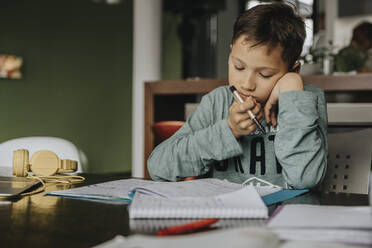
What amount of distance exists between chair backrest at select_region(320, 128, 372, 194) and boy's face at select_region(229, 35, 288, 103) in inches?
14.2

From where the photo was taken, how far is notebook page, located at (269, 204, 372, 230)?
21.3 inches

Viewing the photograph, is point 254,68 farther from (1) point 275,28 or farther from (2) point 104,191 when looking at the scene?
(2) point 104,191

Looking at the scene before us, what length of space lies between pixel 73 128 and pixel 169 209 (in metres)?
4.28

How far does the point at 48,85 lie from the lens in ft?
14.5

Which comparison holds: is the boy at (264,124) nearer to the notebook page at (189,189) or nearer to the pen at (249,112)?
the pen at (249,112)

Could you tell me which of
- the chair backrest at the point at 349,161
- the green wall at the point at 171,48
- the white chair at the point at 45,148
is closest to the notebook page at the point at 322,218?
the chair backrest at the point at 349,161

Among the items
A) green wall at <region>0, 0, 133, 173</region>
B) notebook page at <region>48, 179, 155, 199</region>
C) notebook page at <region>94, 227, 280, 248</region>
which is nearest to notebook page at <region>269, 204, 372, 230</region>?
notebook page at <region>94, 227, 280, 248</region>

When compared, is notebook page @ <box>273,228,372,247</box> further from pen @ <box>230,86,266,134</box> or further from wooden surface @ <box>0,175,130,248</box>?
pen @ <box>230,86,266,134</box>

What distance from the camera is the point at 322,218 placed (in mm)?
581

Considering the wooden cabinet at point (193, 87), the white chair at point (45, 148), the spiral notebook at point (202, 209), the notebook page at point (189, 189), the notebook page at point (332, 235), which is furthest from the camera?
the wooden cabinet at point (193, 87)

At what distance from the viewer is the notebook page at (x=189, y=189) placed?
0.76m

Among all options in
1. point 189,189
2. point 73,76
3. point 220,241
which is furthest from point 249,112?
point 73,76

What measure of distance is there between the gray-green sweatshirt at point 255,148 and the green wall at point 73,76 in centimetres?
251

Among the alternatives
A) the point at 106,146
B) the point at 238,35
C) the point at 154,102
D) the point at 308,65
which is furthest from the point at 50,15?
the point at 238,35
